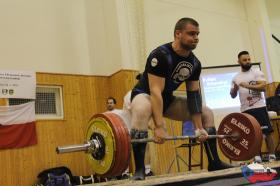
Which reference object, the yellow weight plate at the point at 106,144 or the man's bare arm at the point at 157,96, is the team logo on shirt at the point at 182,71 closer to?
the man's bare arm at the point at 157,96

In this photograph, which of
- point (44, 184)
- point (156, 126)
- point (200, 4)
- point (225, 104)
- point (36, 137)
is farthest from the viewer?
point (200, 4)

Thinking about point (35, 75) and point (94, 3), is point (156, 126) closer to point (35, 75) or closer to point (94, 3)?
point (35, 75)

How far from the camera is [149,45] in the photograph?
602 cm

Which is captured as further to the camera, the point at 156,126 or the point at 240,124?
the point at 240,124

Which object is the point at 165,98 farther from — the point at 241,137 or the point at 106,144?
the point at 241,137

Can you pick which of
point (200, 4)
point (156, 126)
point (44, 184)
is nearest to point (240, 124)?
point (156, 126)

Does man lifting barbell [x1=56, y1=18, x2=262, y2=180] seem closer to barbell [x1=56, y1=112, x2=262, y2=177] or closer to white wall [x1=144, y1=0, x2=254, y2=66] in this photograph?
barbell [x1=56, y1=112, x2=262, y2=177]

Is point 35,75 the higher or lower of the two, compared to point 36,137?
higher

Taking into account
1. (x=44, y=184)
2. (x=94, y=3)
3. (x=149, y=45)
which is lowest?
(x=44, y=184)

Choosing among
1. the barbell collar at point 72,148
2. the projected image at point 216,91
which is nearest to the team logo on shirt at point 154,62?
the barbell collar at point 72,148

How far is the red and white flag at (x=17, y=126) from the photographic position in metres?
5.14

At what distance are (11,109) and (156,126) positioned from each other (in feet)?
11.1

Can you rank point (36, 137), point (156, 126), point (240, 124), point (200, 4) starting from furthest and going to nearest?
1. point (200, 4)
2. point (36, 137)
3. point (240, 124)
4. point (156, 126)

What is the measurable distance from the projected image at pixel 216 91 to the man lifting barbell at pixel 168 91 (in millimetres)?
3532
